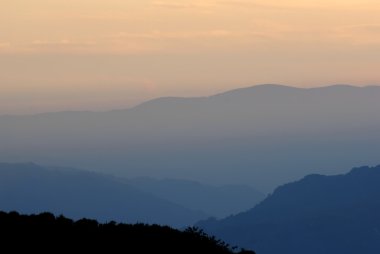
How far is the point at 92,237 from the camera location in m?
58.6

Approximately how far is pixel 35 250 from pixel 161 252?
22.3ft

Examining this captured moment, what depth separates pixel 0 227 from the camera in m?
58.8

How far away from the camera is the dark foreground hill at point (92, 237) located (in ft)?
184

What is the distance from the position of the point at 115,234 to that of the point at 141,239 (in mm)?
1481

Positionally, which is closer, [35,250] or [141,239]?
[35,250]

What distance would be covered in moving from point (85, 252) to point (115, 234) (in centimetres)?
467

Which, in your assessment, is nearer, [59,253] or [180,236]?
[59,253]

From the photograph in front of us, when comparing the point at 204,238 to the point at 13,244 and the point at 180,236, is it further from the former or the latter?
the point at 13,244

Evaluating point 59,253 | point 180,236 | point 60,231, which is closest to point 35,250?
point 59,253

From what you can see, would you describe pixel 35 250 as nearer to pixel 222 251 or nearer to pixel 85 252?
pixel 85 252

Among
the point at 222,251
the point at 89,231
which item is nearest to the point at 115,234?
the point at 89,231

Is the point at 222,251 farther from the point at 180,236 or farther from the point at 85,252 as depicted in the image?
the point at 85,252

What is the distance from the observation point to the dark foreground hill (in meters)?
56.1

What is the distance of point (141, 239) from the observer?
59.5m
